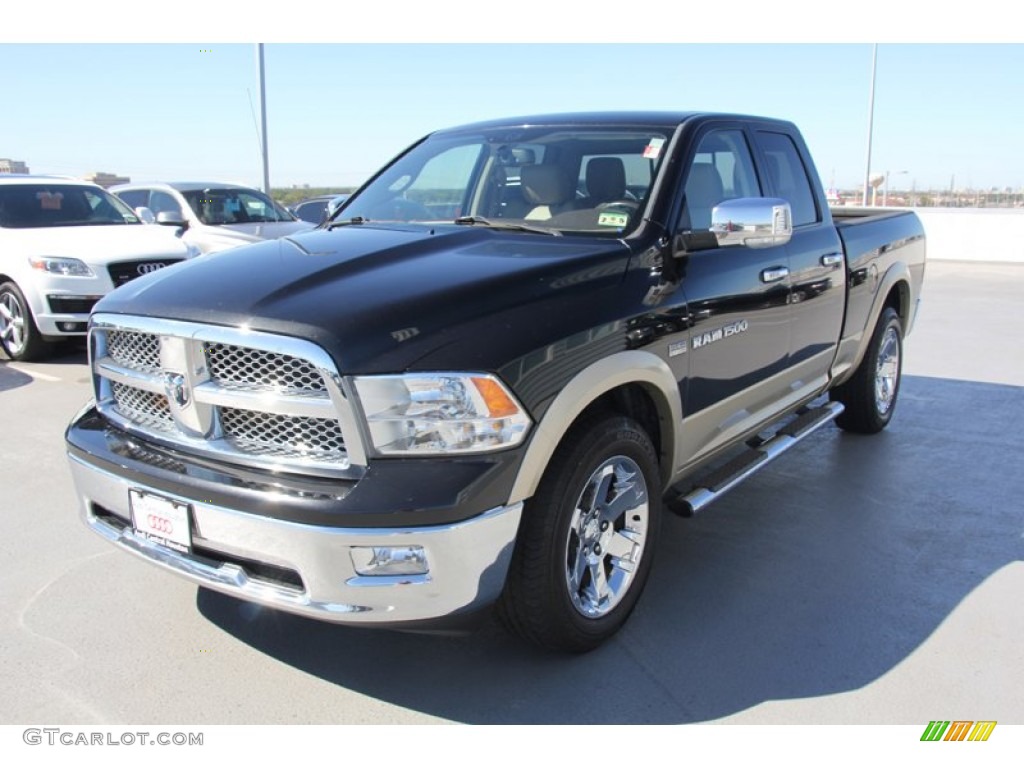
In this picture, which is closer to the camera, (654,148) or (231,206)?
(654,148)

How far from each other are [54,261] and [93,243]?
0.44 m

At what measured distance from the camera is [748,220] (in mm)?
3324

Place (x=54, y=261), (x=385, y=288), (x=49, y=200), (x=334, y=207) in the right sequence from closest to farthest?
(x=385, y=288) < (x=334, y=207) < (x=54, y=261) < (x=49, y=200)

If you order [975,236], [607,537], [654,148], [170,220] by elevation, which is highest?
[654,148]

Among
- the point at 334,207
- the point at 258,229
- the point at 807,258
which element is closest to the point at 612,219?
the point at 807,258

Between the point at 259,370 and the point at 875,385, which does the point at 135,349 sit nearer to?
the point at 259,370

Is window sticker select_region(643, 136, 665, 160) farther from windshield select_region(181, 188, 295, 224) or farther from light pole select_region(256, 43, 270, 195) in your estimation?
light pole select_region(256, 43, 270, 195)

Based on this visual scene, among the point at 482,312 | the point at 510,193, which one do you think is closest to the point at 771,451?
the point at 510,193

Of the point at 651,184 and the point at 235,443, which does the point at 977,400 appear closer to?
the point at 651,184

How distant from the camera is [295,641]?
3137mm

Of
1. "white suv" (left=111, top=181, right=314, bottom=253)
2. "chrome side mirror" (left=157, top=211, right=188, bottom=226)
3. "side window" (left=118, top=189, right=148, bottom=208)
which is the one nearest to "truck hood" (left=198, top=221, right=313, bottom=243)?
"white suv" (left=111, top=181, right=314, bottom=253)

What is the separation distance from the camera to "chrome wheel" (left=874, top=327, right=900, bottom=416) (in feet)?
18.9

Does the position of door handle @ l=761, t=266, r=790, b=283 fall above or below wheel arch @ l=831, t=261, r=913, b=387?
above

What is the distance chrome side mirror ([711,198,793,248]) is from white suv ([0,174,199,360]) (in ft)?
17.3
